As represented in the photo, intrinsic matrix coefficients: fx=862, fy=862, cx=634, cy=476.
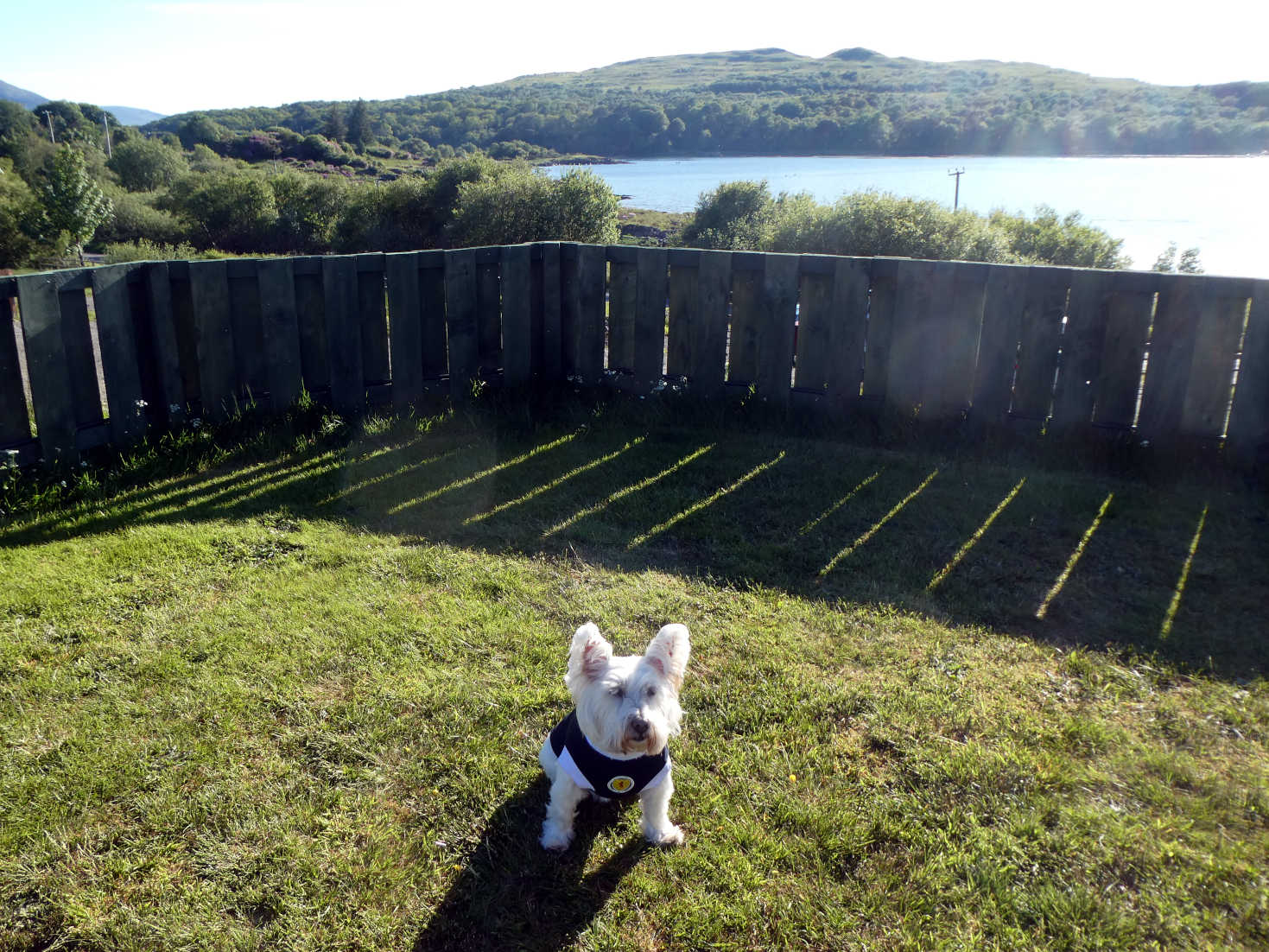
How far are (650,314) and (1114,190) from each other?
64.2 ft

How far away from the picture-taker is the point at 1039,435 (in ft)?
22.8

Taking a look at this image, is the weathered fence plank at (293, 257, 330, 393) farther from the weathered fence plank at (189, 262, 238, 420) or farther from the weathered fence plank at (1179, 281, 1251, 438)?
the weathered fence plank at (1179, 281, 1251, 438)

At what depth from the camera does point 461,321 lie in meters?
7.90

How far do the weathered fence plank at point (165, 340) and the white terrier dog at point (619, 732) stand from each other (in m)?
5.20

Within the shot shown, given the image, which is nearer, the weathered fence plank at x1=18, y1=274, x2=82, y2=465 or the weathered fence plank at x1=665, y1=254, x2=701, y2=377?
the weathered fence plank at x1=18, y1=274, x2=82, y2=465

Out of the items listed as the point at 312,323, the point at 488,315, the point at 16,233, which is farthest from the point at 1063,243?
the point at 16,233

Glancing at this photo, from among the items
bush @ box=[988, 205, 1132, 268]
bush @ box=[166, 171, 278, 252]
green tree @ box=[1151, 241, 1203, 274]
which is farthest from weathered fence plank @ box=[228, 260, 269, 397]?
bush @ box=[166, 171, 278, 252]

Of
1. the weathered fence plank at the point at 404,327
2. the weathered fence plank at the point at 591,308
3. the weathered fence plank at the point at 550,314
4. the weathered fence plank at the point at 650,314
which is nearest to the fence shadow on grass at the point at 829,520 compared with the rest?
the weathered fence plank at the point at 404,327

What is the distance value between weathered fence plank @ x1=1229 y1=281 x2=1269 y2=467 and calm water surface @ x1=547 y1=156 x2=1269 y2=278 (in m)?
8.23

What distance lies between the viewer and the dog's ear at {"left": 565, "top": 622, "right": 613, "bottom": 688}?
2914 millimetres

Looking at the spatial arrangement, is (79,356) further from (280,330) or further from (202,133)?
(202,133)

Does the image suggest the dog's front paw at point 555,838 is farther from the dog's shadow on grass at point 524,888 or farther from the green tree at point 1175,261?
the green tree at point 1175,261

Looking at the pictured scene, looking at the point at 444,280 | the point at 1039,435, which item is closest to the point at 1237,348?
the point at 1039,435

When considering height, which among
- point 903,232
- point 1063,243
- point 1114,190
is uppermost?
point 1114,190
